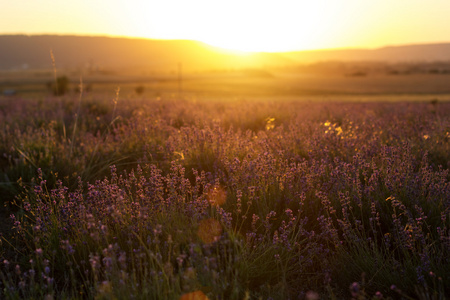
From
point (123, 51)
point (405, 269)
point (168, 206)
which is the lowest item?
point (405, 269)

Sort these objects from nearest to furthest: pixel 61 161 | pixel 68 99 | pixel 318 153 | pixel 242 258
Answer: pixel 242 258 → pixel 318 153 → pixel 61 161 → pixel 68 99

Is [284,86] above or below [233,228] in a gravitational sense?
above

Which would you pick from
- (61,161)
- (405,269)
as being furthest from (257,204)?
(61,161)

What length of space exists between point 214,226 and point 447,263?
1.75 m

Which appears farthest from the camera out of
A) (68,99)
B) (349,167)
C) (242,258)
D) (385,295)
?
(68,99)

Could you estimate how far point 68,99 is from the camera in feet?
37.4

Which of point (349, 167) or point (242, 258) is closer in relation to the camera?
point (242, 258)

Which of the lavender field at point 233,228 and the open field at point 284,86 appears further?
the open field at point 284,86

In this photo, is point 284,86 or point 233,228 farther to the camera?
point 284,86

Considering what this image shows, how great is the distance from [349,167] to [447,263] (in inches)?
49.0

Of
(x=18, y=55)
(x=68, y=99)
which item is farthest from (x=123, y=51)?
(x=68, y=99)

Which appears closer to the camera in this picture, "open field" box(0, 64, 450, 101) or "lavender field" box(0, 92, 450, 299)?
"lavender field" box(0, 92, 450, 299)

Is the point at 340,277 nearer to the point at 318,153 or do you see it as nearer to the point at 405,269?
the point at 405,269

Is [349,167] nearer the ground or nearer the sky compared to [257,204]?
nearer the sky
